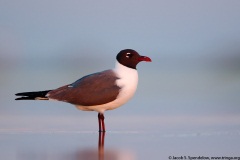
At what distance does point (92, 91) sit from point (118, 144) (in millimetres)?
1670

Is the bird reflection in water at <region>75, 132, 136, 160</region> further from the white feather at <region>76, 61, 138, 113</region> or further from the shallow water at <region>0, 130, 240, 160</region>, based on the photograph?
the white feather at <region>76, 61, 138, 113</region>

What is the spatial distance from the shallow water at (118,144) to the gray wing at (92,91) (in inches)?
19.9

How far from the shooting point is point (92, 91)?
28.9ft

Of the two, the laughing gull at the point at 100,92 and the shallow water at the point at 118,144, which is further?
the laughing gull at the point at 100,92

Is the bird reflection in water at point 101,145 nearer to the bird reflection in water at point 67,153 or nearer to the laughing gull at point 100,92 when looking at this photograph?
the bird reflection in water at point 67,153

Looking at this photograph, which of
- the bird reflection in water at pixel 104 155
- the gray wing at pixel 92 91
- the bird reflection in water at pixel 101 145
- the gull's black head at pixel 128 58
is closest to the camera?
the bird reflection in water at pixel 104 155

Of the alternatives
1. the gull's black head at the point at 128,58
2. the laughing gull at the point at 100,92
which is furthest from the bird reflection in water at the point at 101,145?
the gull's black head at the point at 128,58

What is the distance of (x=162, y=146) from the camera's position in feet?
23.1

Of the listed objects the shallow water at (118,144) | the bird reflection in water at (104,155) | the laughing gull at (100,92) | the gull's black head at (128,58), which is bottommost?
the bird reflection in water at (104,155)

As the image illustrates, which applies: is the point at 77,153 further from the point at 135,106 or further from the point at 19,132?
the point at 135,106

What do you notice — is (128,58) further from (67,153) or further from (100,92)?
(67,153)

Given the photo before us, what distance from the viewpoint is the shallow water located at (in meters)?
6.48

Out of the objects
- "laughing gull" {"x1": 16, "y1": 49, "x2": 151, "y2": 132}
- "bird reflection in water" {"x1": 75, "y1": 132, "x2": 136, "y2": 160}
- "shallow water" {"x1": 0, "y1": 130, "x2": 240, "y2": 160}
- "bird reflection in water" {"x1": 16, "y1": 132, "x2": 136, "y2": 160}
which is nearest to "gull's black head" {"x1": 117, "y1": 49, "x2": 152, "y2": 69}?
"laughing gull" {"x1": 16, "y1": 49, "x2": 151, "y2": 132}

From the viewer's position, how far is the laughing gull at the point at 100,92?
8750mm
